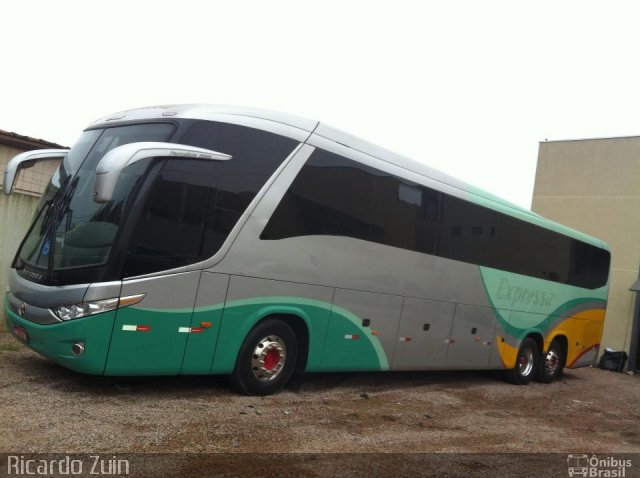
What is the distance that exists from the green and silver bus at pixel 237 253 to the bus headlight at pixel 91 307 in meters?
0.01

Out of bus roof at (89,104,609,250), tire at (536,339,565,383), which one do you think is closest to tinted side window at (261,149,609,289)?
bus roof at (89,104,609,250)

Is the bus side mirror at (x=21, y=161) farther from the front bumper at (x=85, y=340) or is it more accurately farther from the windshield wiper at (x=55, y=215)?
the front bumper at (x=85, y=340)

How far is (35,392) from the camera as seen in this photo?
247 inches

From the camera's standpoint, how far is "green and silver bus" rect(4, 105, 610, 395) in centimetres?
614

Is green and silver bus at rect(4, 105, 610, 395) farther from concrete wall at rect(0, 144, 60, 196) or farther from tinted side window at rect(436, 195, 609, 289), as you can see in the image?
concrete wall at rect(0, 144, 60, 196)

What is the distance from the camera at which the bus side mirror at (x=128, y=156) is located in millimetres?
5480

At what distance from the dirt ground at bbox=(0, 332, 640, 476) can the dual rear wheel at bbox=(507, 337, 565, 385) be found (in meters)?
2.32

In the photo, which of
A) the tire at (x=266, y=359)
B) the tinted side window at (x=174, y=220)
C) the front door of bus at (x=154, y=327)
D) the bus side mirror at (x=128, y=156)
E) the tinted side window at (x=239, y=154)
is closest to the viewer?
the bus side mirror at (x=128, y=156)

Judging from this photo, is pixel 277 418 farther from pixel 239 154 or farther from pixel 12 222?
pixel 12 222

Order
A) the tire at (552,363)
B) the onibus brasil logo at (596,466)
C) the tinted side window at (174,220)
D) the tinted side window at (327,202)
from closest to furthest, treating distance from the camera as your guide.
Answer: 1. the onibus brasil logo at (596,466)
2. the tinted side window at (174,220)
3. the tinted side window at (327,202)
4. the tire at (552,363)

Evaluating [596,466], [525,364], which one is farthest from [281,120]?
[525,364]

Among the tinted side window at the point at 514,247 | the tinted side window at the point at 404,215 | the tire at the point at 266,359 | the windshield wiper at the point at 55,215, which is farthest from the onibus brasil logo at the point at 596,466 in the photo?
the windshield wiper at the point at 55,215

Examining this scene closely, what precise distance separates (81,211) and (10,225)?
506 cm

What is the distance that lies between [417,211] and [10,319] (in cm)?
564
